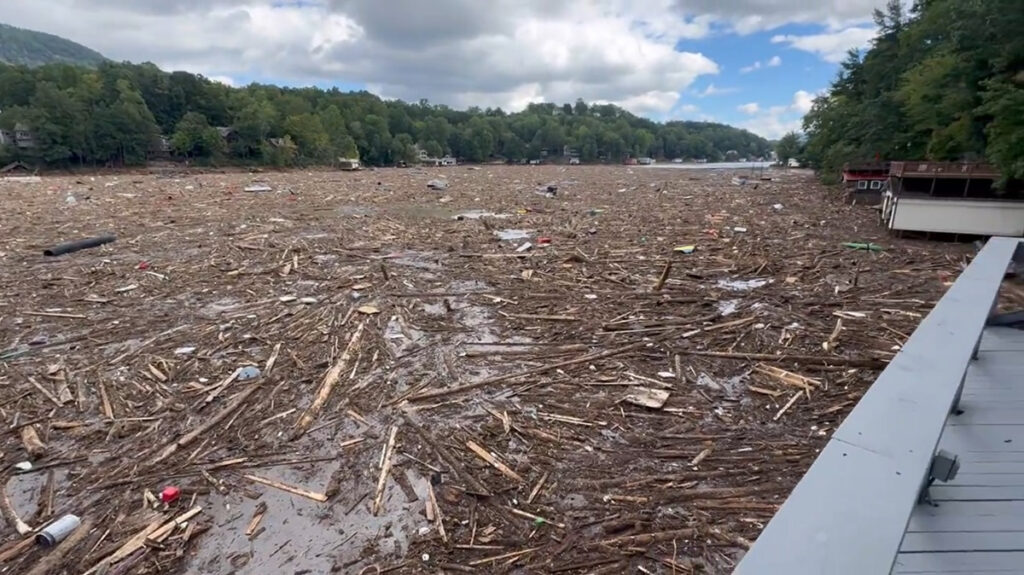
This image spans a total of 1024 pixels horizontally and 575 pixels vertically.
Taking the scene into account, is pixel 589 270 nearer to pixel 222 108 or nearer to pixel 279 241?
pixel 279 241

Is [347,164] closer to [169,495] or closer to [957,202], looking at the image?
[957,202]

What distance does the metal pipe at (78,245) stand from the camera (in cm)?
1048

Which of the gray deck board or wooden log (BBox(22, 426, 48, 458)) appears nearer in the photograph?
the gray deck board

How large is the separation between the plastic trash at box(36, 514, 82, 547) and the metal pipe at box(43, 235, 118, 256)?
9.89 m

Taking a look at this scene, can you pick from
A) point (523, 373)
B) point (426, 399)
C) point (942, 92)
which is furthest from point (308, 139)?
point (426, 399)

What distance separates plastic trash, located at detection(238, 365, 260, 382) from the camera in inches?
204

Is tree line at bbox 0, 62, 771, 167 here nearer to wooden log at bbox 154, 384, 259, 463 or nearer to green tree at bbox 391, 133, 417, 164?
green tree at bbox 391, 133, 417, 164

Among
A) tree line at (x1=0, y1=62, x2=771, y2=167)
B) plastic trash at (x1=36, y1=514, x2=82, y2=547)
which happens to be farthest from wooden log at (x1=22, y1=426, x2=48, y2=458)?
tree line at (x1=0, y1=62, x2=771, y2=167)

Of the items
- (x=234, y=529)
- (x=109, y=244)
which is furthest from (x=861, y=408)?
(x=109, y=244)

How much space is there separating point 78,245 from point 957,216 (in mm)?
19324

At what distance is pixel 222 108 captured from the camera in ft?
224

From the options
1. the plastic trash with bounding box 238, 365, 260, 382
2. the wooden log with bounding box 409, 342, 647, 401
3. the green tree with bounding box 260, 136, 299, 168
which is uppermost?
the green tree with bounding box 260, 136, 299, 168

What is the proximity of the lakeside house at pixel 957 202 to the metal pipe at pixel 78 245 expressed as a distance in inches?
721

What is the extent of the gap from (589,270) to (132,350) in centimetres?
679
